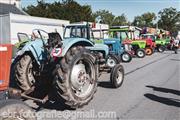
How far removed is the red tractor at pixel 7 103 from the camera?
5.09 meters

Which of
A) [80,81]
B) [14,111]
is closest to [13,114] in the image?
[14,111]

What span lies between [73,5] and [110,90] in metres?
43.0

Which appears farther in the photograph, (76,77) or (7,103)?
(76,77)

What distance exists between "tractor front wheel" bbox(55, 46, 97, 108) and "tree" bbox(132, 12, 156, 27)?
305 feet

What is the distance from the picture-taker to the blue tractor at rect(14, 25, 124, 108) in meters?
6.85

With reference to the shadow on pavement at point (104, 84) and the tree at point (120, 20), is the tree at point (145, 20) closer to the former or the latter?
the tree at point (120, 20)

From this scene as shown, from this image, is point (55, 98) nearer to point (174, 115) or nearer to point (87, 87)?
point (87, 87)

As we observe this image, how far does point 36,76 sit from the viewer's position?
7.77 metres

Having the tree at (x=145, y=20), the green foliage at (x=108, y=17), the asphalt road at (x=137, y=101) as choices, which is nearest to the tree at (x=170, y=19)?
the tree at (x=145, y=20)

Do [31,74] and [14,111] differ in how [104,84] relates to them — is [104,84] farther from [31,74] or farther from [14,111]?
[14,111]

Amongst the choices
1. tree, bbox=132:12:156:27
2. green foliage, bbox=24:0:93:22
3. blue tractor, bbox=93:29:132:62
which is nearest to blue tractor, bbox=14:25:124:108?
blue tractor, bbox=93:29:132:62

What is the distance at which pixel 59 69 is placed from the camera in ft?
22.4

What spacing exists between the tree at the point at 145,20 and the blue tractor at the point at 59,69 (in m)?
93.2

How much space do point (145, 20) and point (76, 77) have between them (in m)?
95.7
